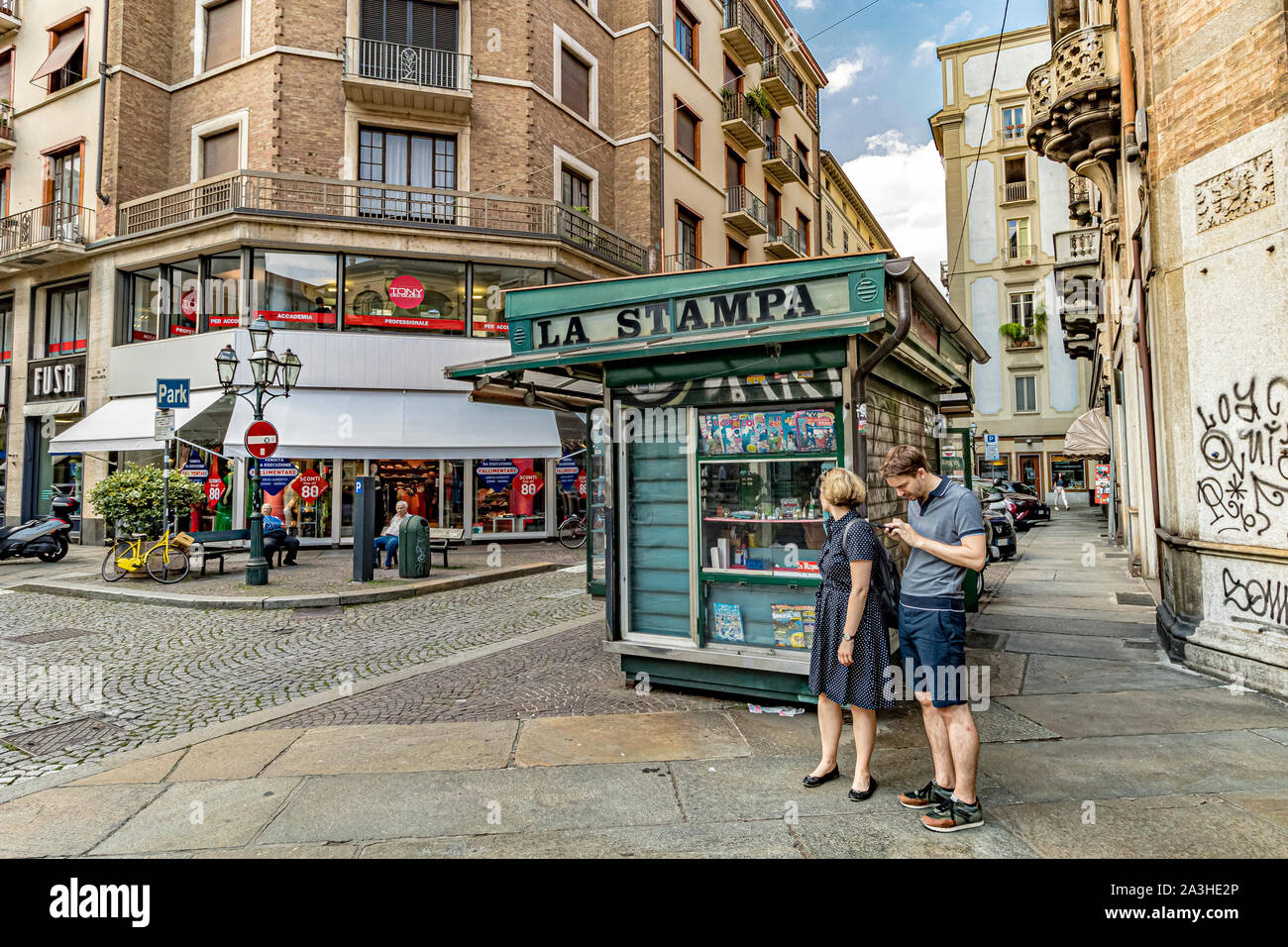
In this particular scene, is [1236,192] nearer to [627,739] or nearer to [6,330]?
[627,739]

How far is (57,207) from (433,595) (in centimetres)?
1907

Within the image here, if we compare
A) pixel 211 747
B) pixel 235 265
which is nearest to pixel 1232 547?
pixel 211 747

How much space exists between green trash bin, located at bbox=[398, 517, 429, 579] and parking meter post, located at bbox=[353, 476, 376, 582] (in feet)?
1.59

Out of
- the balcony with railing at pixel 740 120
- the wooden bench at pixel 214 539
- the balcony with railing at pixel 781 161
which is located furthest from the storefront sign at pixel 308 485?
the balcony with railing at pixel 781 161

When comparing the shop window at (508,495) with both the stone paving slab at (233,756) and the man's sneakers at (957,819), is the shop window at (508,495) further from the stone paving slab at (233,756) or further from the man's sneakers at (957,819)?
the man's sneakers at (957,819)

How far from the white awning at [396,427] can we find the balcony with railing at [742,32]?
18546 mm

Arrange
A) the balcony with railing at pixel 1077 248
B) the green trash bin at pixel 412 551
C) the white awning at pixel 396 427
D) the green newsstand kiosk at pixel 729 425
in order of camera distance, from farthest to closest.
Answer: the balcony with railing at pixel 1077 248
the white awning at pixel 396 427
the green trash bin at pixel 412 551
the green newsstand kiosk at pixel 729 425

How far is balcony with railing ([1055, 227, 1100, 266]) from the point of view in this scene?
61.6 ft

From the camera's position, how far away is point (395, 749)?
185 inches

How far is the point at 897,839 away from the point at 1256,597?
14.3ft

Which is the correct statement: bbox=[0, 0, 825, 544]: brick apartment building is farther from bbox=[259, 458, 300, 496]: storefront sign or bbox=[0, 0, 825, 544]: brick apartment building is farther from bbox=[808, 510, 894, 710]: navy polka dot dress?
bbox=[808, 510, 894, 710]: navy polka dot dress

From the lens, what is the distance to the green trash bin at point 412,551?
12156 millimetres

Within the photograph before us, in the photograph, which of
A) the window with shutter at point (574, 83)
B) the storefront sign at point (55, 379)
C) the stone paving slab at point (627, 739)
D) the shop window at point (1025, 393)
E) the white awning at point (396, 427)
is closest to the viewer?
the stone paving slab at point (627, 739)
